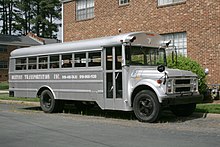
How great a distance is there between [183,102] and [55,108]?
207 inches

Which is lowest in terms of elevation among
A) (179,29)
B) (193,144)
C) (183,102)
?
(193,144)

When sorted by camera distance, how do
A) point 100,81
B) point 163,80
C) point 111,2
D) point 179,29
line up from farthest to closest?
point 111,2
point 179,29
point 100,81
point 163,80

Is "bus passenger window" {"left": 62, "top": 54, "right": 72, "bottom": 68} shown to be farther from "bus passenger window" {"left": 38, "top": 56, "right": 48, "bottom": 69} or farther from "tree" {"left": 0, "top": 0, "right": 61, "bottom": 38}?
"tree" {"left": 0, "top": 0, "right": 61, "bottom": 38}

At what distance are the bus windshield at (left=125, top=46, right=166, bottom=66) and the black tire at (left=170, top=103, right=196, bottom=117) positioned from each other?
1.59 m

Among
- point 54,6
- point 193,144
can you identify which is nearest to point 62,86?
point 193,144

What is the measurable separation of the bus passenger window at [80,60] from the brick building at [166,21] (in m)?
6.79

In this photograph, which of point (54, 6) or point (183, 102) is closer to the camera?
point (183, 102)

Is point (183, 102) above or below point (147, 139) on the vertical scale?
above

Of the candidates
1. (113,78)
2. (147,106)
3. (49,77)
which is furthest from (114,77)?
(49,77)

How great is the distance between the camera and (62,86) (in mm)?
12781

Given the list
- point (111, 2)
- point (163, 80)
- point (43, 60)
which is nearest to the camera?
point (163, 80)

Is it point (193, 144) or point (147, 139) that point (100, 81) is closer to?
point (147, 139)

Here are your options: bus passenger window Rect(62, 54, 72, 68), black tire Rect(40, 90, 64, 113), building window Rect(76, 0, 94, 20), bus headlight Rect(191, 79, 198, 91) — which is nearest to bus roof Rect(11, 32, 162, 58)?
bus passenger window Rect(62, 54, 72, 68)

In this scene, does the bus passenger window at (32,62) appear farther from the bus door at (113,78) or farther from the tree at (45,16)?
the tree at (45,16)
